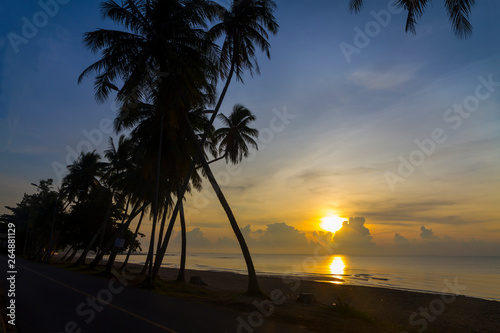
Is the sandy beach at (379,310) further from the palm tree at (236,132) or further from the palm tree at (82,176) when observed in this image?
the palm tree at (82,176)

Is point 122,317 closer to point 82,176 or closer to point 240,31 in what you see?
point 240,31

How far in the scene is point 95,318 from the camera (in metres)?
9.20

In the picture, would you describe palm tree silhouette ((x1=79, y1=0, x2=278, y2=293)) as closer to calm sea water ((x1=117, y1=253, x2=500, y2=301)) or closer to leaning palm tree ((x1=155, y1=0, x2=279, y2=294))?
leaning palm tree ((x1=155, y1=0, x2=279, y2=294))

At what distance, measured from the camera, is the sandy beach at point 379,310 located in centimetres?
1062

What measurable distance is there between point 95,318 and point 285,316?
589 cm

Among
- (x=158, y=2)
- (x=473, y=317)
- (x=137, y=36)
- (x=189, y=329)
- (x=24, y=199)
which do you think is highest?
(x=158, y=2)

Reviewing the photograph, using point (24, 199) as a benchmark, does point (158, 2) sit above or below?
above

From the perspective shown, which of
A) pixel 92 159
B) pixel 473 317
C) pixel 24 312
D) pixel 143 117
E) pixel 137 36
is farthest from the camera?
pixel 92 159

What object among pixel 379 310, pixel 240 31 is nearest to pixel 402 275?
pixel 379 310

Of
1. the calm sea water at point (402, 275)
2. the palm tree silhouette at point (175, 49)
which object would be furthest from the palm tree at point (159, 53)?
the calm sea water at point (402, 275)

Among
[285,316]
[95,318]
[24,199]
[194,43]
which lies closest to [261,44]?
[194,43]

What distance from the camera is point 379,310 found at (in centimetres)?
2061

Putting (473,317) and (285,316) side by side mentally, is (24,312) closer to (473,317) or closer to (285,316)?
(285,316)

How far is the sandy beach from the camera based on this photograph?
34.9 feet
